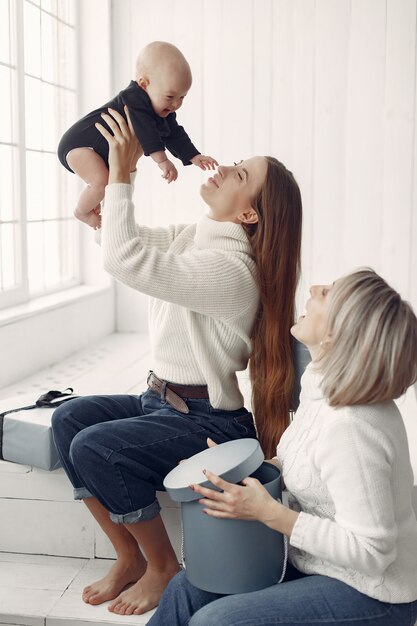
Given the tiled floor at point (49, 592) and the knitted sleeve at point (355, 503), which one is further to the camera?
the tiled floor at point (49, 592)

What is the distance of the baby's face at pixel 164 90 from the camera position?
2.26 m

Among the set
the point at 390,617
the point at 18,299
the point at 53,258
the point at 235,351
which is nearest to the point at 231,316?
the point at 235,351

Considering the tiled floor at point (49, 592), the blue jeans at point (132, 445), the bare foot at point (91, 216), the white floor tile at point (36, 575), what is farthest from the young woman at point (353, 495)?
the bare foot at point (91, 216)

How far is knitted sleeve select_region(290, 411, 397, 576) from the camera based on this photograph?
145 cm

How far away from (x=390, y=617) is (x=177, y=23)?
154 inches

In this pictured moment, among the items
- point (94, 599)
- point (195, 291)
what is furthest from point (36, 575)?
point (195, 291)

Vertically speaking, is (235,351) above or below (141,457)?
above

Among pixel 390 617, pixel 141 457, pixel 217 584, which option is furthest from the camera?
pixel 141 457

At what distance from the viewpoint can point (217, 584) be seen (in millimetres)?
1624

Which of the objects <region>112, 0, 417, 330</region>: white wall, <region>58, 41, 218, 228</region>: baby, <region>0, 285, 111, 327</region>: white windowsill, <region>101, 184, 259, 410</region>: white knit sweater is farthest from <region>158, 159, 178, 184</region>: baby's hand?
<region>112, 0, 417, 330</region>: white wall

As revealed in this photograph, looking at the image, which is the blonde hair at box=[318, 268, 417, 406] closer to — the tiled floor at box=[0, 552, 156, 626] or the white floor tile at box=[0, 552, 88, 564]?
the tiled floor at box=[0, 552, 156, 626]

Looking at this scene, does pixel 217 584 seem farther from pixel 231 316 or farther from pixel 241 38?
pixel 241 38

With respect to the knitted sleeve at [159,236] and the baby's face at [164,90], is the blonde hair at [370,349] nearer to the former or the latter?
the knitted sleeve at [159,236]

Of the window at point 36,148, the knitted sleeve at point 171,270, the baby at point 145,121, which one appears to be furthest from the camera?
the window at point 36,148
